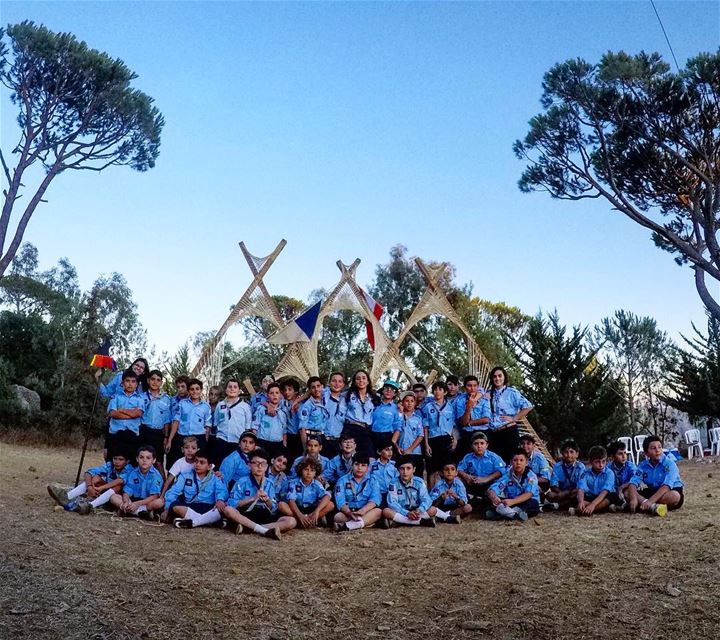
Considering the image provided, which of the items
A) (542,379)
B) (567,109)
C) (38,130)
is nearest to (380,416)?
(542,379)

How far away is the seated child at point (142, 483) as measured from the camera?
6711 mm

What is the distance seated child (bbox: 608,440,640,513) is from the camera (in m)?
7.06

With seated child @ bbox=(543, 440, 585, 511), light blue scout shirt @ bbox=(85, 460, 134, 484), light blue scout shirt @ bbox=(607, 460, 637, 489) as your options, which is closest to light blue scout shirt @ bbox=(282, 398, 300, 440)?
A: light blue scout shirt @ bbox=(85, 460, 134, 484)

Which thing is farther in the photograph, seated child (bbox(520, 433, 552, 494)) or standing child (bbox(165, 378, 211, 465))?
seated child (bbox(520, 433, 552, 494))

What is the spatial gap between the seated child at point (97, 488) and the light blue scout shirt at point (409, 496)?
8.71 feet

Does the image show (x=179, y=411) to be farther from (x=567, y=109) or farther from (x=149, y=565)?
(x=567, y=109)

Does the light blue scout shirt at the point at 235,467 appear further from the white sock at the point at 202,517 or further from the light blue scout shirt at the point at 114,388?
the light blue scout shirt at the point at 114,388

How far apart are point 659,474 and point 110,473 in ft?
18.5

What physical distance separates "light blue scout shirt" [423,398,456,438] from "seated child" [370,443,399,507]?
1.05m

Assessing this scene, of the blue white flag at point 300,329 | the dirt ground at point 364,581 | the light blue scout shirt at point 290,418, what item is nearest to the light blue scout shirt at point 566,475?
the dirt ground at point 364,581

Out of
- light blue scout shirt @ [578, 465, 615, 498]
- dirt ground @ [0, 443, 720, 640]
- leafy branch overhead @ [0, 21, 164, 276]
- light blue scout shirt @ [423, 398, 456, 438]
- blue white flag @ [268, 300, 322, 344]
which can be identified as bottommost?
dirt ground @ [0, 443, 720, 640]

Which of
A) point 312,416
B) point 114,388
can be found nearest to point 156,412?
→ point 114,388

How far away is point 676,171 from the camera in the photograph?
14.2 m

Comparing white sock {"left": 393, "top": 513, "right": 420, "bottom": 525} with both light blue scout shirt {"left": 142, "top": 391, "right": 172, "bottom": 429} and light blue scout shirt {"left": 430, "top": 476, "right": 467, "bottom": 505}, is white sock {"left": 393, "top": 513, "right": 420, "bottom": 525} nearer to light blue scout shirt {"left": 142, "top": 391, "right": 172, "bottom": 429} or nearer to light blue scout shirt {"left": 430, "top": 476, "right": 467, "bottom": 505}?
light blue scout shirt {"left": 430, "top": 476, "right": 467, "bottom": 505}
